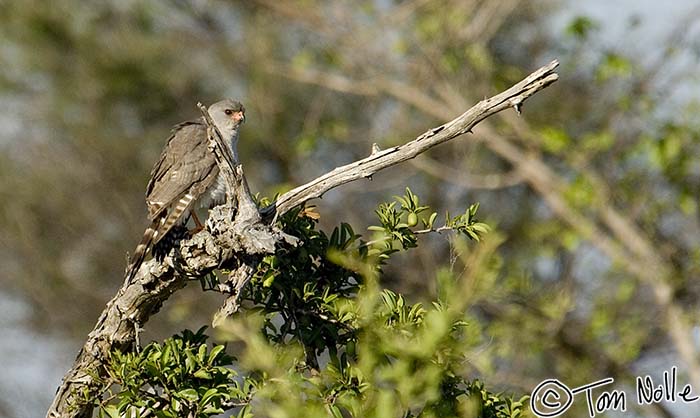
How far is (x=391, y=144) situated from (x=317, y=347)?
24.1 feet

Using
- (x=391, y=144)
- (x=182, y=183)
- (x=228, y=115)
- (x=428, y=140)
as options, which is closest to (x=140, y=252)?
(x=182, y=183)

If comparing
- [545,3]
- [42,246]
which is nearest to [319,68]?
[545,3]

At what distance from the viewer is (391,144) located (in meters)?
11.2

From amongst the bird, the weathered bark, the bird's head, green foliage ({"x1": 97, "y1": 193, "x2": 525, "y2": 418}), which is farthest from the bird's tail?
the bird's head

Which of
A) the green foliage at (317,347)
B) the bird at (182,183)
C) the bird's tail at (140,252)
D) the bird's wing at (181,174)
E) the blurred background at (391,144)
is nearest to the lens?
the green foliage at (317,347)

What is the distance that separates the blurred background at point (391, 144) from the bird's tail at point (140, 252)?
197 centimetres

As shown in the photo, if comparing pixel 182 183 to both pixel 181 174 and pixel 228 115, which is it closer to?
pixel 181 174

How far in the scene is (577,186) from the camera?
31.4 ft

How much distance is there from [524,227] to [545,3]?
2796 millimetres

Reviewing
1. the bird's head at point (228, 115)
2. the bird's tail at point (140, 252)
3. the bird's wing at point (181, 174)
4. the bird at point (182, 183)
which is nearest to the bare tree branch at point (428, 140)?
the bird's tail at point (140, 252)

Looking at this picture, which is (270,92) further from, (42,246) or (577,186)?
(577,186)

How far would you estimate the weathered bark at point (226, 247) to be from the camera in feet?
12.2

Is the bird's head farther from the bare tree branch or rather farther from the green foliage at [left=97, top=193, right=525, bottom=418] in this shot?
the bare tree branch

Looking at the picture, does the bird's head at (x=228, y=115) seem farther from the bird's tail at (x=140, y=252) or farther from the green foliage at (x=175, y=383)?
the green foliage at (x=175, y=383)
